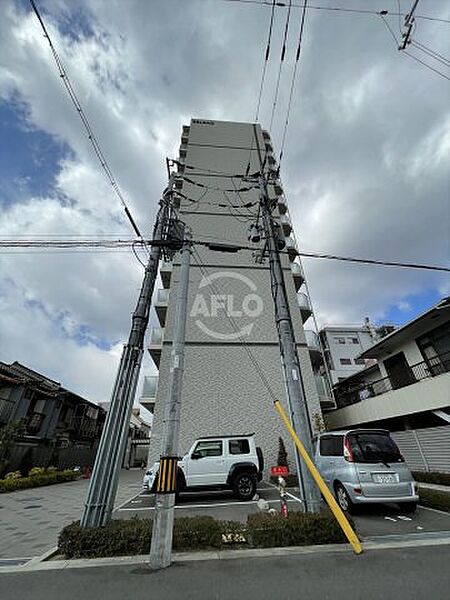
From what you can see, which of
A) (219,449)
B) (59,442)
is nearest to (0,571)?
(219,449)

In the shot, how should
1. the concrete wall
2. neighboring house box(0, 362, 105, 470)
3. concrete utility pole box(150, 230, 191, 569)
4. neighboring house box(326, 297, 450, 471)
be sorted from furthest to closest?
neighboring house box(0, 362, 105, 470) < neighboring house box(326, 297, 450, 471) < the concrete wall < concrete utility pole box(150, 230, 191, 569)

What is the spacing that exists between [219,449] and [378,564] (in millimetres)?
5687

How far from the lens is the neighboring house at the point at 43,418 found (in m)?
16.5

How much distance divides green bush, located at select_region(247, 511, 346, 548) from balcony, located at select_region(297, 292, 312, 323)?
49.2 ft

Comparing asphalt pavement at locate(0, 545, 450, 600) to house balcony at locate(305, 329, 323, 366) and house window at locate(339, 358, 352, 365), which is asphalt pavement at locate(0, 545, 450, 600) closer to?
house balcony at locate(305, 329, 323, 366)

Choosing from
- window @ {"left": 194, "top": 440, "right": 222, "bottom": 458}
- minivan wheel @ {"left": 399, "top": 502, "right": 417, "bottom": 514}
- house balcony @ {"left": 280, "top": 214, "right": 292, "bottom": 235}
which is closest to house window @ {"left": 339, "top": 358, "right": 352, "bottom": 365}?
house balcony @ {"left": 280, "top": 214, "right": 292, "bottom": 235}

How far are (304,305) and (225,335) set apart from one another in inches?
239

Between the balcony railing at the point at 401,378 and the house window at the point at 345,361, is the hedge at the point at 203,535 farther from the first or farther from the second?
the house window at the point at 345,361

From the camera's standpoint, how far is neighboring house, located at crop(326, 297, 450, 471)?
1017 cm

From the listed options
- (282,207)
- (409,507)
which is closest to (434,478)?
(409,507)

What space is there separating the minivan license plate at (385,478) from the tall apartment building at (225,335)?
8.37 meters

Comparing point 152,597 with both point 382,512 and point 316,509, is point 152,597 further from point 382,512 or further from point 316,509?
point 382,512

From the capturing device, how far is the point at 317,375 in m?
16.8

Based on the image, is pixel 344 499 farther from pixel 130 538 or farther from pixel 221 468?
pixel 130 538
